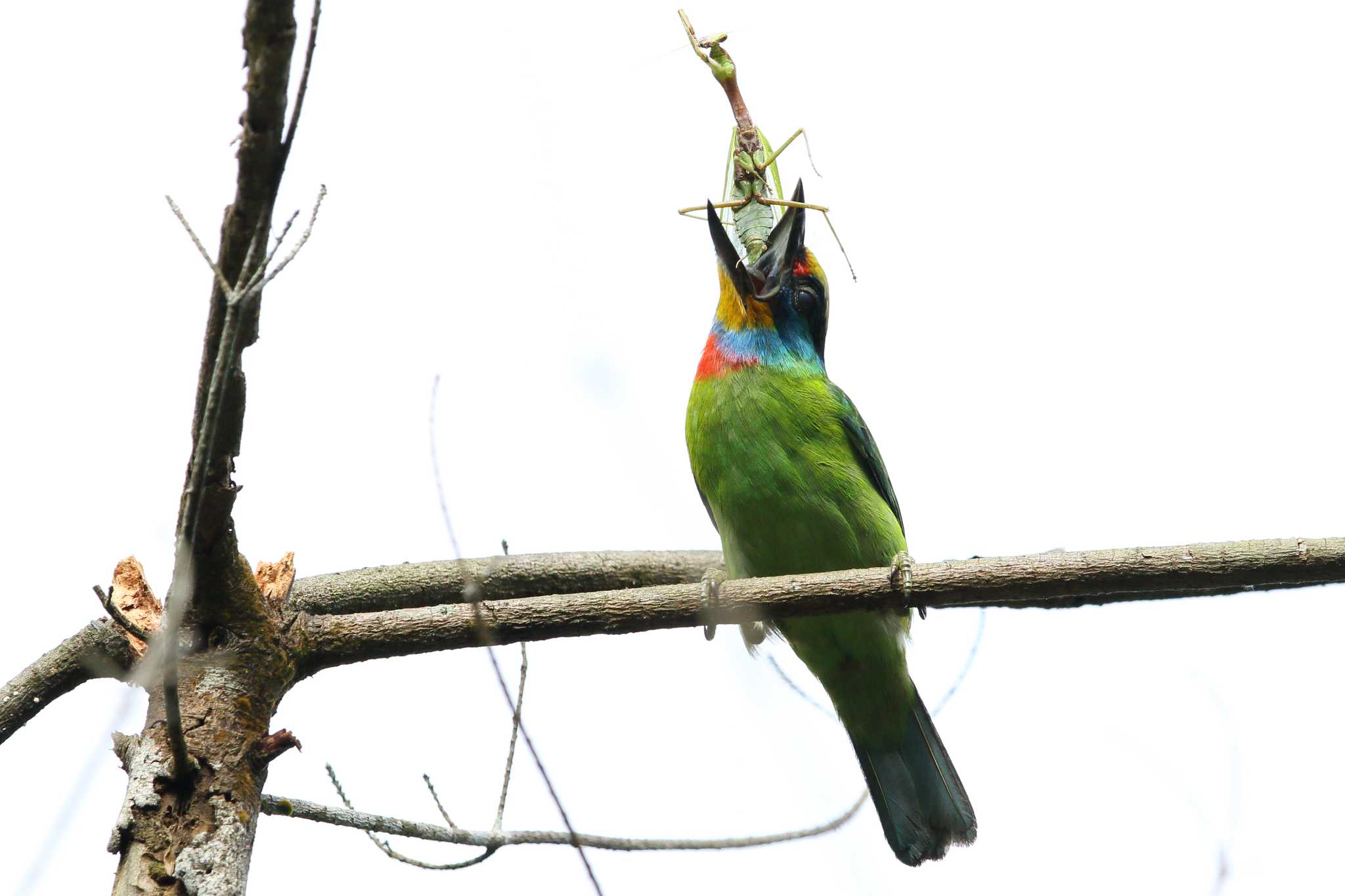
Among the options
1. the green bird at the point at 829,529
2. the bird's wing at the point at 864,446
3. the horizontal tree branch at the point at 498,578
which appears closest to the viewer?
the horizontal tree branch at the point at 498,578

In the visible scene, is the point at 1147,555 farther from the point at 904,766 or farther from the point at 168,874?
the point at 168,874

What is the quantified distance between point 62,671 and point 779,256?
3698 millimetres

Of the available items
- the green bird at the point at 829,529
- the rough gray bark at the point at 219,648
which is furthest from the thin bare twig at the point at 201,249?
the green bird at the point at 829,529

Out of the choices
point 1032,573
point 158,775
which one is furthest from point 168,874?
point 1032,573

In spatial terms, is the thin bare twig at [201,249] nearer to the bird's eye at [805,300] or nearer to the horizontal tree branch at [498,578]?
the horizontal tree branch at [498,578]

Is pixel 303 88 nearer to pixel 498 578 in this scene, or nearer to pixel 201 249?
pixel 201 249

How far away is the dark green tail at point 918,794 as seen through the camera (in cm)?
495

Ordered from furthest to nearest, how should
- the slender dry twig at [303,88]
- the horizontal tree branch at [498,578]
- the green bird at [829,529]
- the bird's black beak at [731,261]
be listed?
the bird's black beak at [731,261] → the green bird at [829,529] → the horizontal tree branch at [498,578] → the slender dry twig at [303,88]

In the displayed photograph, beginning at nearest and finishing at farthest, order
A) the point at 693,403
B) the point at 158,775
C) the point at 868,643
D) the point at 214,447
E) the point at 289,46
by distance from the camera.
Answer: the point at 289,46
the point at 214,447
the point at 158,775
the point at 868,643
the point at 693,403

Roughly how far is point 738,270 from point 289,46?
3.62 metres

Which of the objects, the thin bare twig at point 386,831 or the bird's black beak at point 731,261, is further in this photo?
the bird's black beak at point 731,261

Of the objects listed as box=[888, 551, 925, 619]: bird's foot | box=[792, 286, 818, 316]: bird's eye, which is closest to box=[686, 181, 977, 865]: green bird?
box=[792, 286, 818, 316]: bird's eye

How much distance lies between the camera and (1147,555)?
11.4ft

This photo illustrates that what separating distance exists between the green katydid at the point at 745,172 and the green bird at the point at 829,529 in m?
0.73
